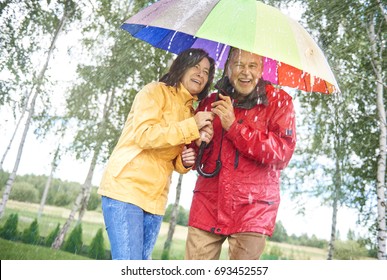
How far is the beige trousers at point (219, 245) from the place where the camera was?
2.10 metres

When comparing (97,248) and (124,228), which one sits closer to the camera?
(124,228)

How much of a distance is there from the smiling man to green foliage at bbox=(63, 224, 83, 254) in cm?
582

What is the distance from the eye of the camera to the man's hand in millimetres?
2152

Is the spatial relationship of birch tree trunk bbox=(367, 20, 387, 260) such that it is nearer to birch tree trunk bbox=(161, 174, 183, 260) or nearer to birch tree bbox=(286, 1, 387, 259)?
birch tree bbox=(286, 1, 387, 259)

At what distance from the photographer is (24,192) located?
8086mm

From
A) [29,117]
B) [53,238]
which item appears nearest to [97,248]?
[53,238]

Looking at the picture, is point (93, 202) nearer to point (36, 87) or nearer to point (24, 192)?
point (24, 192)

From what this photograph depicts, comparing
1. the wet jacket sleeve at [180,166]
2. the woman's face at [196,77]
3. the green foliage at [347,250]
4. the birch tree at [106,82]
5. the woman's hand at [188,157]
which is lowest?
the green foliage at [347,250]

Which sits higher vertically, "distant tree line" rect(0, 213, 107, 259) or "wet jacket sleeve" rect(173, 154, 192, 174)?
"wet jacket sleeve" rect(173, 154, 192, 174)

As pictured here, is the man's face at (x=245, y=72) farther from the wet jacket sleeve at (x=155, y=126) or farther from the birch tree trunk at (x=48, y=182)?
the birch tree trunk at (x=48, y=182)

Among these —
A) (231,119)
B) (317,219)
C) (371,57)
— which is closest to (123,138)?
(231,119)

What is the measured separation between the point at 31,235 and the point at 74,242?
82cm

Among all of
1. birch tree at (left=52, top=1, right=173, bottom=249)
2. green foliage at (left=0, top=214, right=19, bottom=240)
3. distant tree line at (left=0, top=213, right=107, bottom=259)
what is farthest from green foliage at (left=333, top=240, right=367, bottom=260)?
green foliage at (left=0, top=214, right=19, bottom=240)

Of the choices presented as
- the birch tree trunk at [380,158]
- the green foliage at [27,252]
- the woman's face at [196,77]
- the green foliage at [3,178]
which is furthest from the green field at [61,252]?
the woman's face at [196,77]
